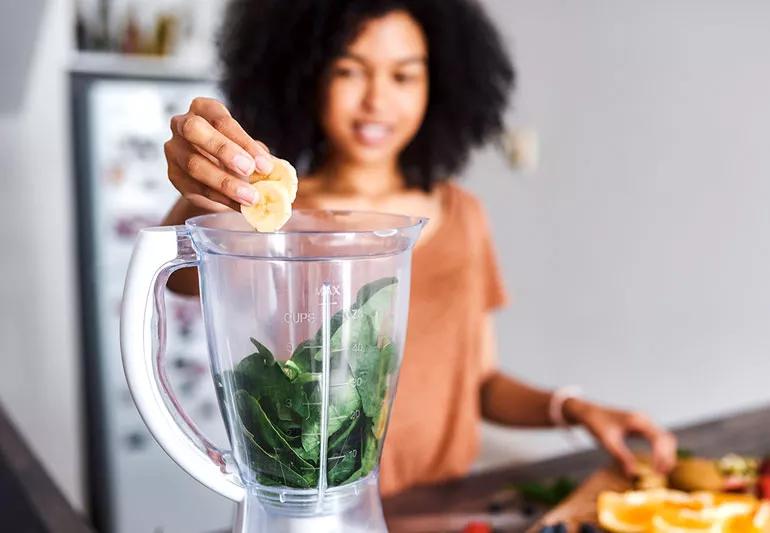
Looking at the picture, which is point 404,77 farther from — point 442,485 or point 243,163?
point 243,163

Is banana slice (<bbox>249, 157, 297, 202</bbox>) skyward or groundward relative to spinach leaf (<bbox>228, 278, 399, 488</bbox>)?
skyward

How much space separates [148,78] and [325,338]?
2.09 m

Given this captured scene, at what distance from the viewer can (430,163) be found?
1.19 metres

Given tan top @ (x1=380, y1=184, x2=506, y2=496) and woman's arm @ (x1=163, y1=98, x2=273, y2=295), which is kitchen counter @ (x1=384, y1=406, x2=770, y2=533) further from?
woman's arm @ (x1=163, y1=98, x2=273, y2=295)

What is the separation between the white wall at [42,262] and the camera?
2246mm

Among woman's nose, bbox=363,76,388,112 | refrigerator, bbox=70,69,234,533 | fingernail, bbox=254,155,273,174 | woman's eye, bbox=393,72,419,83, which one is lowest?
refrigerator, bbox=70,69,234,533

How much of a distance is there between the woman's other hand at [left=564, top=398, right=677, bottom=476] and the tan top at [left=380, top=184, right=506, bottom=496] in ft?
0.76

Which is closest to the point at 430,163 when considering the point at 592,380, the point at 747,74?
the point at 747,74

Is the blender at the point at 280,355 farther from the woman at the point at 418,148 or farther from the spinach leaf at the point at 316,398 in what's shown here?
the woman at the point at 418,148

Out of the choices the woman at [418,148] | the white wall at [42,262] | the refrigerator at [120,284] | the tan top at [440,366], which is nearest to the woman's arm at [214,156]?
the woman at [418,148]

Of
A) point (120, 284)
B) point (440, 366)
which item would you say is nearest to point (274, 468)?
point (440, 366)

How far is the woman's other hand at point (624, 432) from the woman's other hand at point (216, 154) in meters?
0.67

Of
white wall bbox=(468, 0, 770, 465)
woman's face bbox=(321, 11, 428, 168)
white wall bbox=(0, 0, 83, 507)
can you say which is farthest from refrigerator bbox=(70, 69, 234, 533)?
woman's face bbox=(321, 11, 428, 168)

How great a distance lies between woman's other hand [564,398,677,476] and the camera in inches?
36.6
